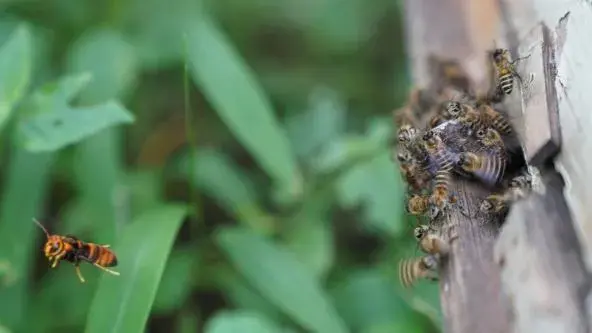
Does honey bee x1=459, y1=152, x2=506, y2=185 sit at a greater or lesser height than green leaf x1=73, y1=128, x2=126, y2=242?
lesser

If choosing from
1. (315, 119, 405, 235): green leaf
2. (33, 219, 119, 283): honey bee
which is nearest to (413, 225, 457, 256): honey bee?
(315, 119, 405, 235): green leaf

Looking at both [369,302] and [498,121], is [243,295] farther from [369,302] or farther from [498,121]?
[498,121]

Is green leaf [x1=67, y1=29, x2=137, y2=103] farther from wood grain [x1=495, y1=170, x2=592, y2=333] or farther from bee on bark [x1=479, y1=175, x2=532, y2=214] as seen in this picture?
wood grain [x1=495, y1=170, x2=592, y2=333]

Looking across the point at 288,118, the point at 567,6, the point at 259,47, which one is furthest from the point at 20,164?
the point at 567,6

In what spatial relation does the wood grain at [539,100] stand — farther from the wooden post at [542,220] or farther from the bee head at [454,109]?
the bee head at [454,109]

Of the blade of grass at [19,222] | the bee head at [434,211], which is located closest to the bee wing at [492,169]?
the bee head at [434,211]

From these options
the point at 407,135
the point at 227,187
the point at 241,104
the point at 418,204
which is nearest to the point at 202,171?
the point at 227,187
